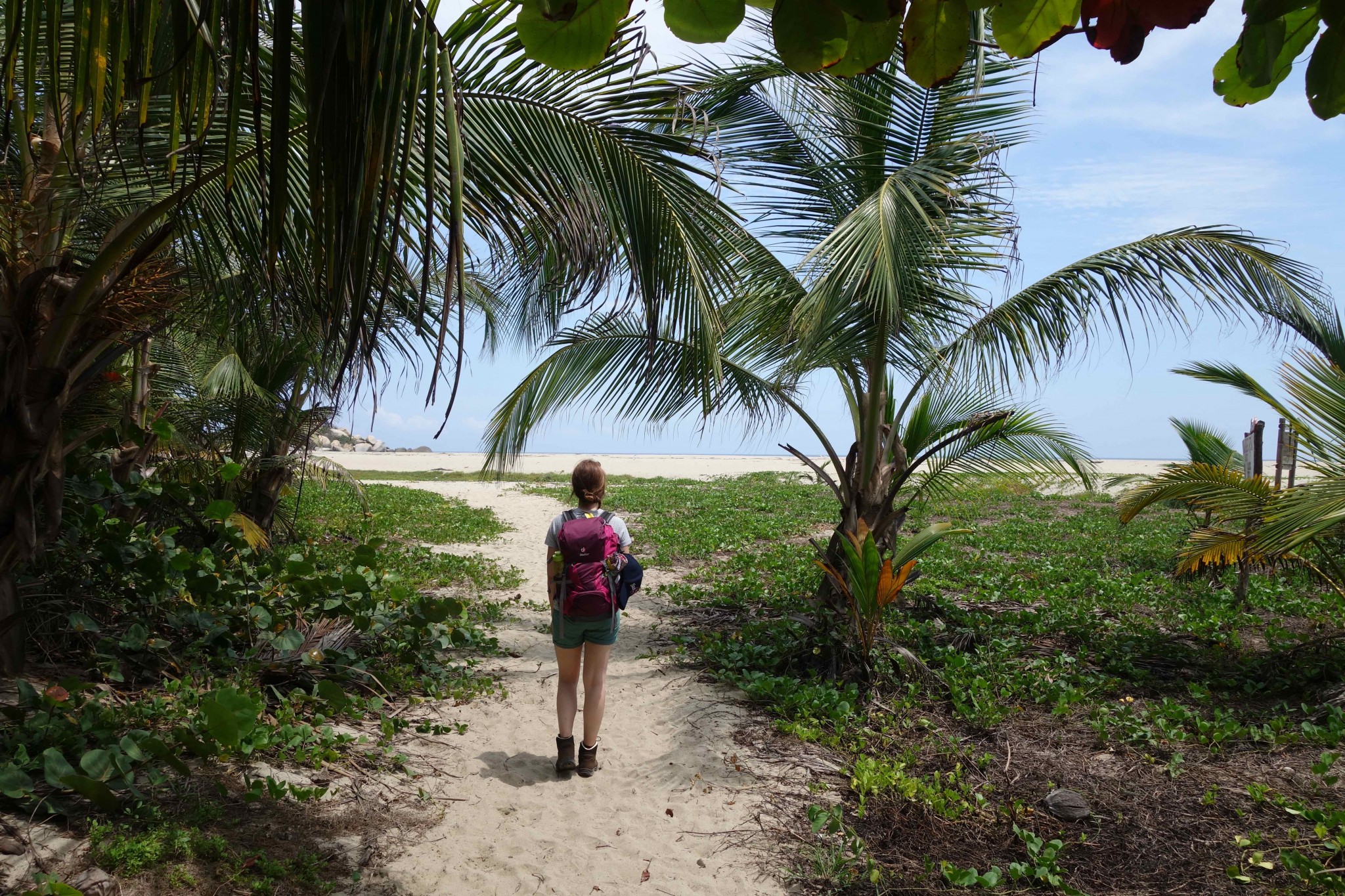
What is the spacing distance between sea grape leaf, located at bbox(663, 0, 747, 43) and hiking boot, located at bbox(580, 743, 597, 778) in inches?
144

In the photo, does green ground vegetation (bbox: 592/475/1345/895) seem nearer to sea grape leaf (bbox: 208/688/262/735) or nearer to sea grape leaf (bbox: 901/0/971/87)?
sea grape leaf (bbox: 208/688/262/735)

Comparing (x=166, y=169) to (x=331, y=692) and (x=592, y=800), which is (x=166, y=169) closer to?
(x=331, y=692)

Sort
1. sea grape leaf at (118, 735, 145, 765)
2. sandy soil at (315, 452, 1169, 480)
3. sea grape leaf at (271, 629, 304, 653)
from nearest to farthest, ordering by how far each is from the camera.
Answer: sea grape leaf at (118, 735, 145, 765) < sea grape leaf at (271, 629, 304, 653) < sandy soil at (315, 452, 1169, 480)

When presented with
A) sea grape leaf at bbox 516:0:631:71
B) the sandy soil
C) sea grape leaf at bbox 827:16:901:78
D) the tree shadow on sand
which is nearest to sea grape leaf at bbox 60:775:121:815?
the tree shadow on sand

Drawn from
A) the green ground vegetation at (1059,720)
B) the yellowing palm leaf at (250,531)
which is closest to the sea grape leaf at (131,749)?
the green ground vegetation at (1059,720)

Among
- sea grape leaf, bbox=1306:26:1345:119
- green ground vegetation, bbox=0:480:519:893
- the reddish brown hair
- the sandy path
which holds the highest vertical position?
sea grape leaf, bbox=1306:26:1345:119

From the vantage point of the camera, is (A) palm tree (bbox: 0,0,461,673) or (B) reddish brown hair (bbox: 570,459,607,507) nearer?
(A) palm tree (bbox: 0,0,461,673)

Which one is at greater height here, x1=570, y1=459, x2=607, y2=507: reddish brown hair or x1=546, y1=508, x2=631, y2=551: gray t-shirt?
x1=570, y1=459, x2=607, y2=507: reddish brown hair

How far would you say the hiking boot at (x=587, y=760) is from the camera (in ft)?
13.7

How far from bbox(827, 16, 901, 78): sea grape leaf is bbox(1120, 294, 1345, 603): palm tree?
444 centimetres

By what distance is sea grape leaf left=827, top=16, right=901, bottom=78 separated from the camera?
123cm

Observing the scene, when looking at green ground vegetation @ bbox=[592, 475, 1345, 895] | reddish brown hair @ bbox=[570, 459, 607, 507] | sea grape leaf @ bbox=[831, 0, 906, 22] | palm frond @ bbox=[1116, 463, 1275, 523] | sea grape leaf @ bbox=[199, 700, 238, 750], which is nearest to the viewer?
sea grape leaf @ bbox=[831, 0, 906, 22]

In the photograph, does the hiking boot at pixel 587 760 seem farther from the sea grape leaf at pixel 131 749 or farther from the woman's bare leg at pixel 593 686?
the sea grape leaf at pixel 131 749

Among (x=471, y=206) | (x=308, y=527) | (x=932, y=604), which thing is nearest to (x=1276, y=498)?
(x=932, y=604)
